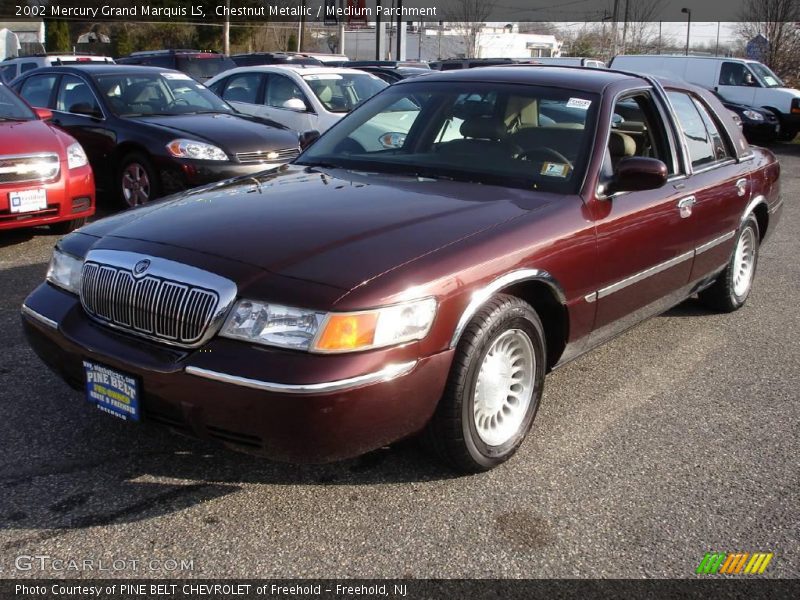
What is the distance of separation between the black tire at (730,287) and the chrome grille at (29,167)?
5.18 meters

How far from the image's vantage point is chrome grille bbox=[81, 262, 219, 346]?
296 cm

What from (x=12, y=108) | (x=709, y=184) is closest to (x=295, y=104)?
(x=12, y=108)

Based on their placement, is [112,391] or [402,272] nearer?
[402,272]

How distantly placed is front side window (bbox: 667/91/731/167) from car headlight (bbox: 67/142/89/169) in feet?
16.0

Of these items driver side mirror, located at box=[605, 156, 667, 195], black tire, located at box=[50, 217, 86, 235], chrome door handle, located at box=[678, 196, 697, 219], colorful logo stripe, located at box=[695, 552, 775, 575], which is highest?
A: driver side mirror, located at box=[605, 156, 667, 195]

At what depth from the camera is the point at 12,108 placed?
757 centimetres

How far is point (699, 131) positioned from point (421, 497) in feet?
10.5

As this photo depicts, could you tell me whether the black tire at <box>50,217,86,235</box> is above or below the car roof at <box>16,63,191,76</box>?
below

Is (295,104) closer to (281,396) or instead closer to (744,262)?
(744,262)

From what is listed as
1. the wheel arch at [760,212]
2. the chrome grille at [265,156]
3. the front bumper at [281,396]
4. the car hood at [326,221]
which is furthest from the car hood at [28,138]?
the wheel arch at [760,212]

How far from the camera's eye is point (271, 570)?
2.73 metres

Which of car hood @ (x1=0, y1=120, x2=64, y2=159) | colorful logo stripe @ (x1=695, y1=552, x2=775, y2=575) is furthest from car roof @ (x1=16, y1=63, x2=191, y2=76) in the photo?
colorful logo stripe @ (x1=695, y1=552, x2=775, y2=575)

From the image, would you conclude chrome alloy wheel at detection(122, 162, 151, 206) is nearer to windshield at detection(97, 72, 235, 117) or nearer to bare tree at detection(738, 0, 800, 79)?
windshield at detection(97, 72, 235, 117)

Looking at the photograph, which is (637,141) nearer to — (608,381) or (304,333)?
(608,381)
